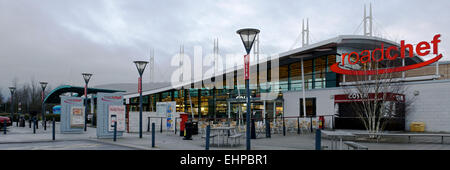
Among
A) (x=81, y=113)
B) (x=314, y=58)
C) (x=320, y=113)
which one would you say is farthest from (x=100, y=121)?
(x=314, y=58)

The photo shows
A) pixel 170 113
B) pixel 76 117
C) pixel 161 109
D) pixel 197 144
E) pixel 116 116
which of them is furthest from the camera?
pixel 161 109

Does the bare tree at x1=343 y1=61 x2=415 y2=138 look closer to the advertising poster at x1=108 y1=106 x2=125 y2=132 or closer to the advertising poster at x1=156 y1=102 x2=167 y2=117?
the advertising poster at x1=108 y1=106 x2=125 y2=132

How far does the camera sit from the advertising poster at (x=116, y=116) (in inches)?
690

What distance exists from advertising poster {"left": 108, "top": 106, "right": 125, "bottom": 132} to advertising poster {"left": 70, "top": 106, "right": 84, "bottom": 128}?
6.13 m

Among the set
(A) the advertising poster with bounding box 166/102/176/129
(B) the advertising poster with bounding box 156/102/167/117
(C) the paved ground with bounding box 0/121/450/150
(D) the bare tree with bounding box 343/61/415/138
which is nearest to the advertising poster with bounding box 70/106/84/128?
(B) the advertising poster with bounding box 156/102/167/117

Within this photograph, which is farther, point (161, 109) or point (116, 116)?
point (161, 109)

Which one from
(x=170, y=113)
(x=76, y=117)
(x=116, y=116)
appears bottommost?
(x=76, y=117)

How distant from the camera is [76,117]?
2250 centimetres

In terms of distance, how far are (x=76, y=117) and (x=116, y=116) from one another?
6278 millimetres

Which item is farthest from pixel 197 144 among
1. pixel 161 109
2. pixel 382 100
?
pixel 161 109

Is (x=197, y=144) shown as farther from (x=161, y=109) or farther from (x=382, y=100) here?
(x=161, y=109)

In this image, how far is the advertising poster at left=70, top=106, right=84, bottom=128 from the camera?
2230cm

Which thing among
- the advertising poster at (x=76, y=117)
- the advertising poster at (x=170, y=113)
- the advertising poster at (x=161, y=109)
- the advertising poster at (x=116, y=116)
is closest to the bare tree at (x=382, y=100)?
the advertising poster at (x=170, y=113)
